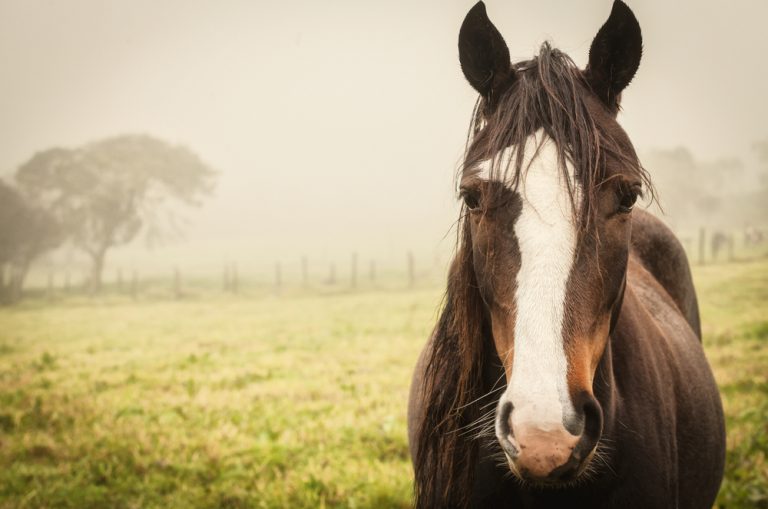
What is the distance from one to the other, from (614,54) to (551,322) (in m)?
1.20

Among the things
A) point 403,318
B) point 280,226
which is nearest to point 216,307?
point 403,318

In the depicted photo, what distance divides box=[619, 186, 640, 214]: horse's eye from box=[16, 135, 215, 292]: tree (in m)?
30.4

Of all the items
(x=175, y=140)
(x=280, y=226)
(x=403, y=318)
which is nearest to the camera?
(x=403, y=318)

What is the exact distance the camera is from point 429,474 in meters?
2.18

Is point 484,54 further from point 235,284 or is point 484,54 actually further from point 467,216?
point 235,284

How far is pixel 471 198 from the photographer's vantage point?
1.73 metres

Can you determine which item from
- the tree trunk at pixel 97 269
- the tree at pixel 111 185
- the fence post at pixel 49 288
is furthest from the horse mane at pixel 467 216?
the tree at pixel 111 185

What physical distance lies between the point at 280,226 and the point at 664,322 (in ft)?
175

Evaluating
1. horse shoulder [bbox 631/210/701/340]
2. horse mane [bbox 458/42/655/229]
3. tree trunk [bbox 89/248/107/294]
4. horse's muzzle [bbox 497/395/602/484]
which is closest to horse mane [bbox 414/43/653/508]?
horse mane [bbox 458/42/655/229]

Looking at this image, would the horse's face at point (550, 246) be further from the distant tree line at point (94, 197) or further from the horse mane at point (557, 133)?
the distant tree line at point (94, 197)

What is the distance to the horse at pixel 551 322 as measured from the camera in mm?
1294

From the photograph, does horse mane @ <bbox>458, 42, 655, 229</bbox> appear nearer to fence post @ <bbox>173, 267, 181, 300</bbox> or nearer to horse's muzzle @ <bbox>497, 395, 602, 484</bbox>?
horse's muzzle @ <bbox>497, 395, 602, 484</bbox>

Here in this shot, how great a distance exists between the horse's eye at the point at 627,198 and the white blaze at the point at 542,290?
24 cm

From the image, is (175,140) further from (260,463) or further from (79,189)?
(260,463)
